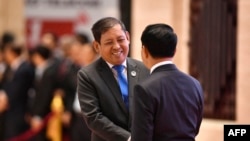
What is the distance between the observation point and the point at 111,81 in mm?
5520

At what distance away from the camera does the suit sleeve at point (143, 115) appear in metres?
4.75

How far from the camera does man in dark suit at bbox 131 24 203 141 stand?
4.77 metres

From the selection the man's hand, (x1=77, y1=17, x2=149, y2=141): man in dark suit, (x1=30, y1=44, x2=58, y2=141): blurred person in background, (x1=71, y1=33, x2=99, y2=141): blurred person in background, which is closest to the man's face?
(x1=77, y1=17, x2=149, y2=141): man in dark suit

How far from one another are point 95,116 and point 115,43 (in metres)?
0.50

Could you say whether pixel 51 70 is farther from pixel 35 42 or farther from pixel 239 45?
pixel 35 42

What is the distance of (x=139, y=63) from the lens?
5.65 metres

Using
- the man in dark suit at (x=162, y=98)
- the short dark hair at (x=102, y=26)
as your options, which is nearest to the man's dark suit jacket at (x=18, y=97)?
the short dark hair at (x=102, y=26)

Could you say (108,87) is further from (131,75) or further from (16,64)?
(16,64)

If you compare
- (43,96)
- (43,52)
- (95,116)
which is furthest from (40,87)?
(95,116)

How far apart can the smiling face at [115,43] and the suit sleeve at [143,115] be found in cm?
67

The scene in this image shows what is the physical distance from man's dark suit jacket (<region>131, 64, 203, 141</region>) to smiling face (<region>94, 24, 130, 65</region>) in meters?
0.57

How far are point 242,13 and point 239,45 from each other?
1.11 feet

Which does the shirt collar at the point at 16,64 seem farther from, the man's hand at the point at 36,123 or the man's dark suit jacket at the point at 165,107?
the man's dark suit jacket at the point at 165,107

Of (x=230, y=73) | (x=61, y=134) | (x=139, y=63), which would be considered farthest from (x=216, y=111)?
(x=139, y=63)
